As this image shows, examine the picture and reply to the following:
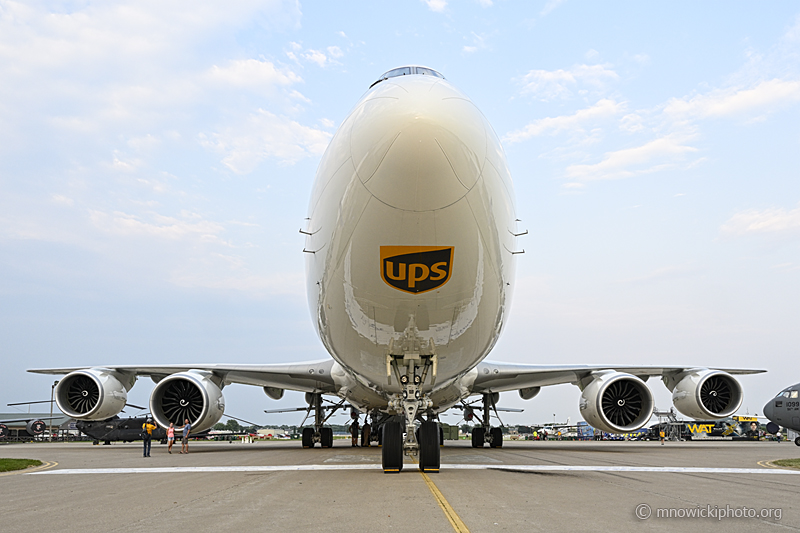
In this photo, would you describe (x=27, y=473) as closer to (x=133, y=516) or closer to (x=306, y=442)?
(x=133, y=516)

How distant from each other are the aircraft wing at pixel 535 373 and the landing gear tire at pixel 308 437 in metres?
5.83

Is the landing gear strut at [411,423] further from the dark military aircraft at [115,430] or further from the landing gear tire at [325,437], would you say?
the dark military aircraft at [115,430]

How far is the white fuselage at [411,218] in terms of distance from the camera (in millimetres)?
6277

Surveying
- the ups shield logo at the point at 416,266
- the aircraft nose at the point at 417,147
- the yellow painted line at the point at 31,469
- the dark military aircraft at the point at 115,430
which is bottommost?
the dark military aircraft at the point at 115,430

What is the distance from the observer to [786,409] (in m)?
23.0

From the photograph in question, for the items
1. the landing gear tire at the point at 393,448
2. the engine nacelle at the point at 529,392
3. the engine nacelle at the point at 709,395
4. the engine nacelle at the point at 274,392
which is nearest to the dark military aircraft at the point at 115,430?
the engine nacelle at the point at 274,392

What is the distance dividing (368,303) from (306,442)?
14.3 m

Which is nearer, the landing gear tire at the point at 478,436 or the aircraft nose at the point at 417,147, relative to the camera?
the aircraft nose at the point at 417,147

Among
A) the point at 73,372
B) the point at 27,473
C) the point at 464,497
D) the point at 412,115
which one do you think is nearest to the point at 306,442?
the point at 73,372

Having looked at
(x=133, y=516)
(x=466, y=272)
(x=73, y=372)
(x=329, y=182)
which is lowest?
(x=133, y=516)

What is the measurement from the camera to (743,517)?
5219mm

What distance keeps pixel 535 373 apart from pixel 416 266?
36.5 feet

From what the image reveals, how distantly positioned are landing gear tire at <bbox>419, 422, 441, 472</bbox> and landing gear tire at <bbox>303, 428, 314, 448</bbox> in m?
11.7

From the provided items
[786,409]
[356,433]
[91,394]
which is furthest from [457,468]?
[786,409]
